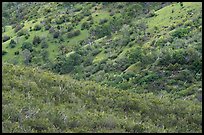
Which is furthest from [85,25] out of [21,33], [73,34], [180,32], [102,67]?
[180,32]

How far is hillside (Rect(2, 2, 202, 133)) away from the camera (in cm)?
1055

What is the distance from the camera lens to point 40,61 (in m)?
47.6

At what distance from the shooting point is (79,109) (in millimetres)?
11000

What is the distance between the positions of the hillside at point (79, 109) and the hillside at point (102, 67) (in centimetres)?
2

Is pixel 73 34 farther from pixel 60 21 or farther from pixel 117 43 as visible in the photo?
pixel 117 43

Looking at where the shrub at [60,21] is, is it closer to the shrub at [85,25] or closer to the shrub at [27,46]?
the shrub at [85,25]

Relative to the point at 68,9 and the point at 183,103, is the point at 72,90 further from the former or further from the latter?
the point at 68,9

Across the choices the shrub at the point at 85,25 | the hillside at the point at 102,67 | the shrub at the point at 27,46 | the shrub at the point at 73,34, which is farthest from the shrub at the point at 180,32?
the shrub at the point at 27,46

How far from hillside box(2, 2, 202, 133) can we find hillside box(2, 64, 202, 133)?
0.02 meters

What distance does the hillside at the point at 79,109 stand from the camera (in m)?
10.0

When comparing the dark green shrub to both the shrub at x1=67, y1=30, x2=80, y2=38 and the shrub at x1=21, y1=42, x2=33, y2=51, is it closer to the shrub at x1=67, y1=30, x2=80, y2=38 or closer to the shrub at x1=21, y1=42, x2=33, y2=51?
the shrub at x1=21, y1=42, x2=33, y2=51

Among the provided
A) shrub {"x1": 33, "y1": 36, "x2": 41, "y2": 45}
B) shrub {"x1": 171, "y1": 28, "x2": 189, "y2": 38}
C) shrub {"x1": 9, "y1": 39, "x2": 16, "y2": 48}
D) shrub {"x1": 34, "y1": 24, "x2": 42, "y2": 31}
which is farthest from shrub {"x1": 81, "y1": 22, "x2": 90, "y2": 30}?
shrub {"x1": 171, "y1": 28, "x2": 189, "y2": 38}

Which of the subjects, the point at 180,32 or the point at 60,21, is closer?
the point at 180,32

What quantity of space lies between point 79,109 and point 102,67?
26805 millimetres
